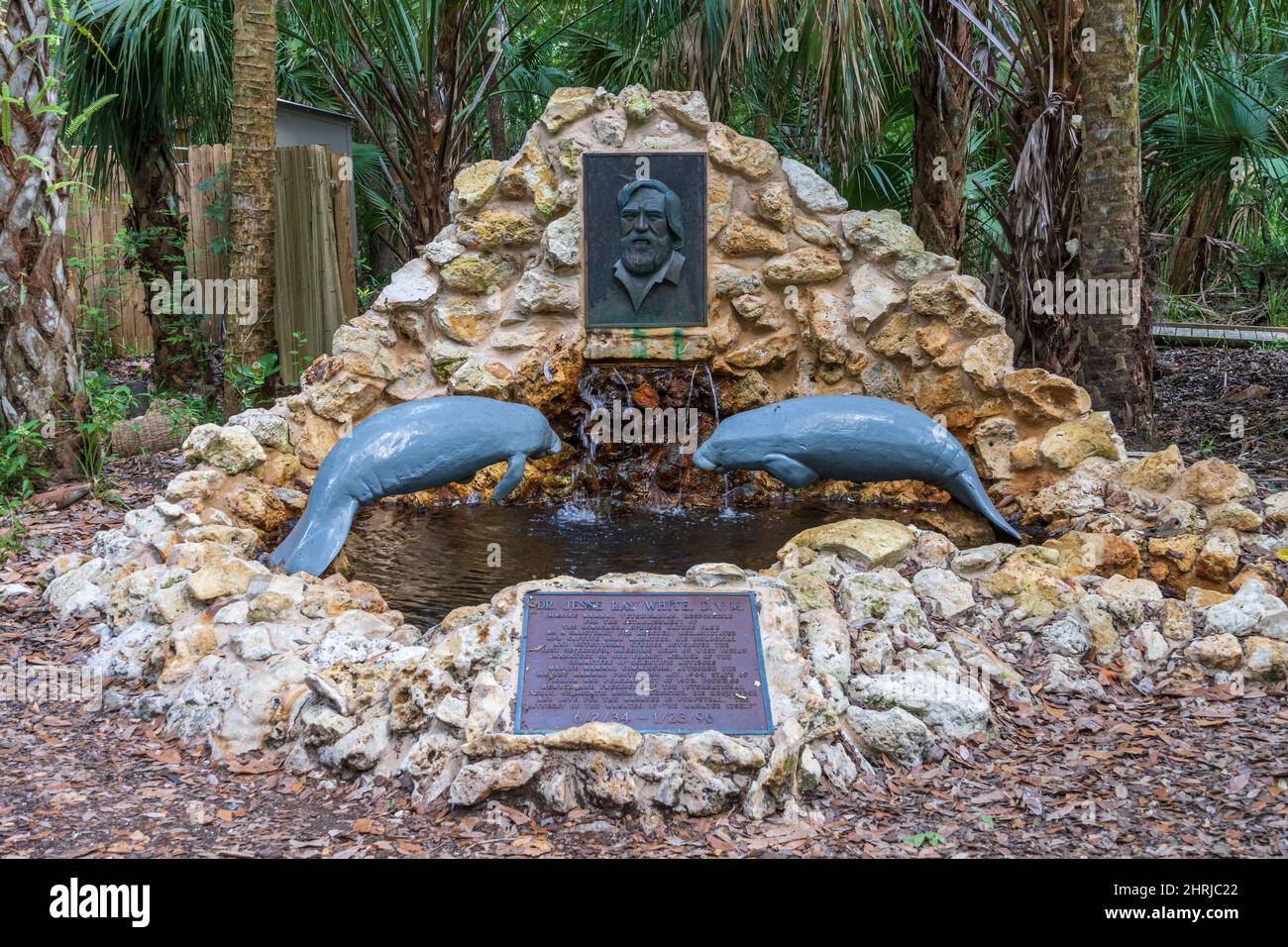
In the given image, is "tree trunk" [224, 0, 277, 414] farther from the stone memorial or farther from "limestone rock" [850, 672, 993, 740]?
"limestone rock" [850, 672, 993, 740]

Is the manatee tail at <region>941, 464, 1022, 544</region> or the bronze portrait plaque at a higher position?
the bronze portrait plaque

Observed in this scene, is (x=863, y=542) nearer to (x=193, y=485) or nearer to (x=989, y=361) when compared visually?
(x=989, y=361)

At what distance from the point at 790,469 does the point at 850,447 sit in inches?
10.9

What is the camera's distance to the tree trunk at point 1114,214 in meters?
5.67

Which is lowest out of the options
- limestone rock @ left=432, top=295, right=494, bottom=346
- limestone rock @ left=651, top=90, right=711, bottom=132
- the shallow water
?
the shallow water

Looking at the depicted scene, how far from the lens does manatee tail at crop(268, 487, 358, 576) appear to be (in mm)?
4316

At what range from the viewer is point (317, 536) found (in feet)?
14.5

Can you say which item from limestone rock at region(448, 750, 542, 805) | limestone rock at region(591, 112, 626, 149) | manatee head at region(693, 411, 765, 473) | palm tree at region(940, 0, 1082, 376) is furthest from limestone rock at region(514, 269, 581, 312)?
limestone rock at region(448, 750, 542, 805)

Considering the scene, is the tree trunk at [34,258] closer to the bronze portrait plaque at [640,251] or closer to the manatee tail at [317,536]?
the manatee tail at [317,536]

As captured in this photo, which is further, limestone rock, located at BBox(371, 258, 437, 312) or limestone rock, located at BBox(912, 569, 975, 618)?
limestone rock, located at BBox(371, 258, 437, 312)

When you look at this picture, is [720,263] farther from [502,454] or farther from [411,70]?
[411,70]

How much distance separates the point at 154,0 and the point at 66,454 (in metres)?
3.14

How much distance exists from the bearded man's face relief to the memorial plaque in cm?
261

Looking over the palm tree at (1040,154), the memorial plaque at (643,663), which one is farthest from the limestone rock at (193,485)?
the palm tree at (1040,154)
